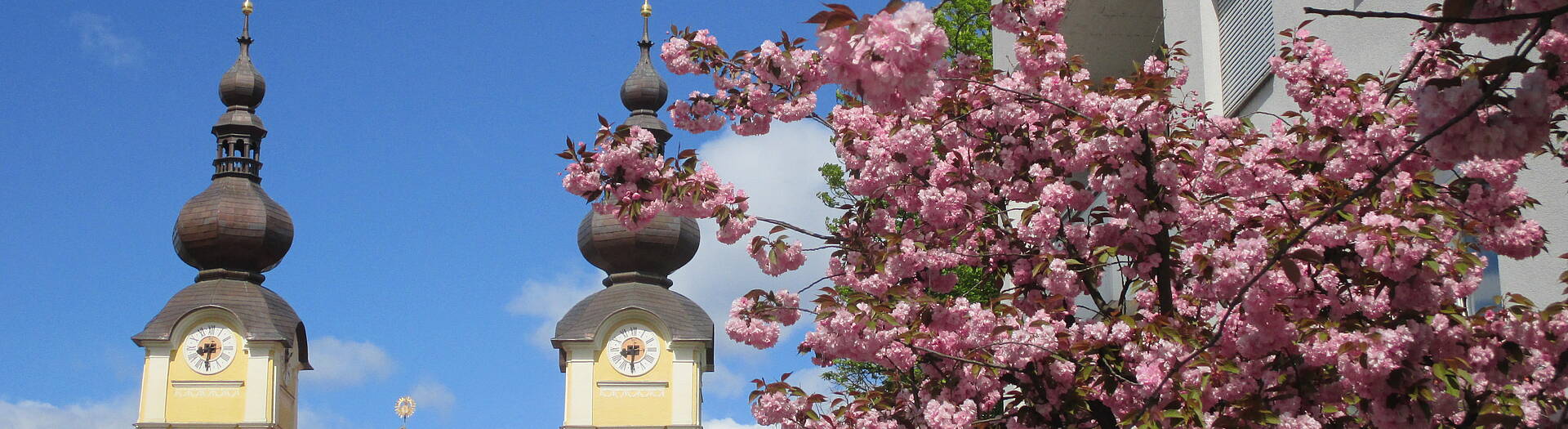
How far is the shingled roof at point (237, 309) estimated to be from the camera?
43156mm

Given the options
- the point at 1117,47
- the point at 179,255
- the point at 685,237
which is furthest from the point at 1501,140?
the point at 179,255

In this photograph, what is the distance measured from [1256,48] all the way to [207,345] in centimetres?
3684

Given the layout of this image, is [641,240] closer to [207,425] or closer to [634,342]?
[634,342]

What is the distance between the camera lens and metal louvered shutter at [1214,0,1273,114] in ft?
35.7

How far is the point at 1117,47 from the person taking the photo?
16.5 meters

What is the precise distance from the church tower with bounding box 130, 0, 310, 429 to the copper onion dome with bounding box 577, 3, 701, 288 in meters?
8.16

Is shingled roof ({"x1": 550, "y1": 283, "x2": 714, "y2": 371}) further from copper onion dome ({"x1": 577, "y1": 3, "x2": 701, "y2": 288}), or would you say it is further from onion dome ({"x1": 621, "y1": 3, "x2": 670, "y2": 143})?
onion dome ({"x1": 621, "y1": 3, "x2": 670, "y2": 143})

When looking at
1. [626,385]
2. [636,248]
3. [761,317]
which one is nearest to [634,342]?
[626,385]

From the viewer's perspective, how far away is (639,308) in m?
40.7

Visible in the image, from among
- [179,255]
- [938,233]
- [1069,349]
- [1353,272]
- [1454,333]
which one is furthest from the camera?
[179,255]

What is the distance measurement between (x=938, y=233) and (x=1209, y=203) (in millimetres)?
1194

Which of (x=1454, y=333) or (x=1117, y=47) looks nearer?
(x=1454, y=333)

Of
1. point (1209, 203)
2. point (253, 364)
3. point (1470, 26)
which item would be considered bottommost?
point (1470, 26)

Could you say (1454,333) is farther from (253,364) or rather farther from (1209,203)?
(253,364)
